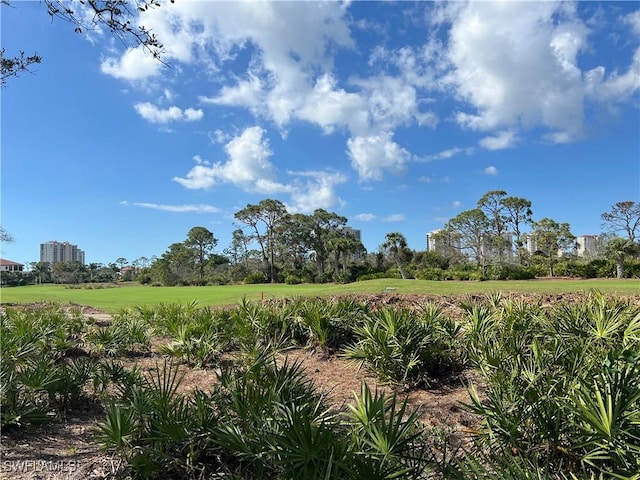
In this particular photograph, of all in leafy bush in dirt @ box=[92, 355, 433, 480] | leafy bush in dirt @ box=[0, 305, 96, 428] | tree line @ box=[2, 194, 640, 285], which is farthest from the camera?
tree line @ box=[2, 194, 640, 285]

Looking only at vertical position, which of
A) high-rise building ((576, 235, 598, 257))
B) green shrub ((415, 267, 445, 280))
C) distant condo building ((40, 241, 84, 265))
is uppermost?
distant condo building ((40, 241, 84, 265))

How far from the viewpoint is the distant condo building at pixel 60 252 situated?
8719 centimetres

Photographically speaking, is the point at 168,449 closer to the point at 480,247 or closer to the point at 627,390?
the point at 627,390

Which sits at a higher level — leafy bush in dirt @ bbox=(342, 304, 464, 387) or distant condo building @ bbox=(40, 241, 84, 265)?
distant condo building @ bbox=(40, 241, 84, 265)

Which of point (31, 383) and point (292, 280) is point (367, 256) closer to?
point (292, 280)

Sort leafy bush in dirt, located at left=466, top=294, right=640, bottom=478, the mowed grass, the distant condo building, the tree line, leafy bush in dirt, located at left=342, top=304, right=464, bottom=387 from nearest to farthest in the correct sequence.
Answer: leafy bush in dirt, located at left=466, top=294, right=640, bottom=478 → leafy bush in dirt, located at left=342, top=304, right=464, bottom=387 → the mowed grass → the tree line → the distant condo building

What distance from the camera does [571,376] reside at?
392 cm

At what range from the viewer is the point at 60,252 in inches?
3501

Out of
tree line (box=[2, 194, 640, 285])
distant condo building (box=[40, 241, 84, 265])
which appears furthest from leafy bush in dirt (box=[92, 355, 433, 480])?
distant condo building (box=[40, 241, 84, 265])

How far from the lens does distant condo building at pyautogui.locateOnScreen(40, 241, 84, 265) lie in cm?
8719

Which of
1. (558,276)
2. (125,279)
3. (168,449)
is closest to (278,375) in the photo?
(168,449)

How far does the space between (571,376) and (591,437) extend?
977mm

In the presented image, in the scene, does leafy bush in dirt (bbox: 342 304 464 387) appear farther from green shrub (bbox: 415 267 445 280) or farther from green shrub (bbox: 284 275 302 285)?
green shrub (bbox: 284 275 302 285)

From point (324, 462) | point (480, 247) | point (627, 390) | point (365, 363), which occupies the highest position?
point (480, 247)
